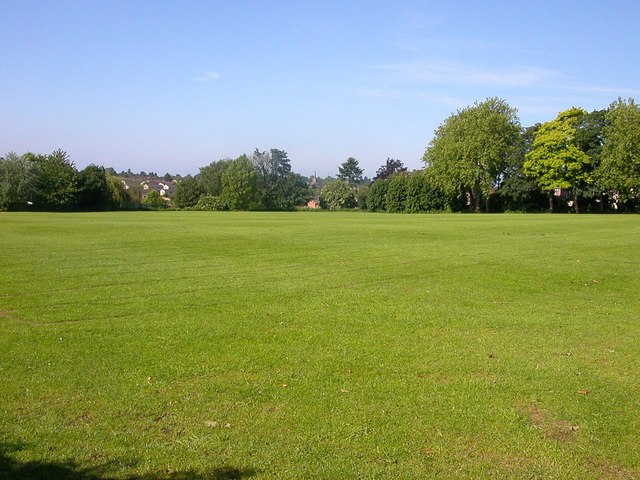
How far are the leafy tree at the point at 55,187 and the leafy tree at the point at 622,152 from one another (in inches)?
3172

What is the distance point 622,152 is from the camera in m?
71.3

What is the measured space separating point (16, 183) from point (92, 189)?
38.6 feet

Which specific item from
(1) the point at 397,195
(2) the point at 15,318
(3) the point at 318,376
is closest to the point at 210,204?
(1) the point at 397,195

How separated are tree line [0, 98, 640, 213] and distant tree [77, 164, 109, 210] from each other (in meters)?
0.17

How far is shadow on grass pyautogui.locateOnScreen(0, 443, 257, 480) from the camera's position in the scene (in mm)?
4871

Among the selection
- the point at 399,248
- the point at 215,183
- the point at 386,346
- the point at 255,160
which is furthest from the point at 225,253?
the point at 255,160

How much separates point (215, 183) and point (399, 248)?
108834mm

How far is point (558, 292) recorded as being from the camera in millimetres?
14625

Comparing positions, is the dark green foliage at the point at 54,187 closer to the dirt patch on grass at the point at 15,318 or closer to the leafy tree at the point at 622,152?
the leafy tree at the point at 622,152

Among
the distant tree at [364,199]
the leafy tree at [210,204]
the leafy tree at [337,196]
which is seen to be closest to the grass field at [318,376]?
the distant tree at [364,199]

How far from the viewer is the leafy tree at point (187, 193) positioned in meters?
127

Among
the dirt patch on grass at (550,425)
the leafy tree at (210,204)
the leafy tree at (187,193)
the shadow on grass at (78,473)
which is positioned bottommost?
the dirt patch on grass at (550,425)

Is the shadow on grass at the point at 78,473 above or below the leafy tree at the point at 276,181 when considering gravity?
below

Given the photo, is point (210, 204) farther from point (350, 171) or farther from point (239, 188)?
point (350, 171)
